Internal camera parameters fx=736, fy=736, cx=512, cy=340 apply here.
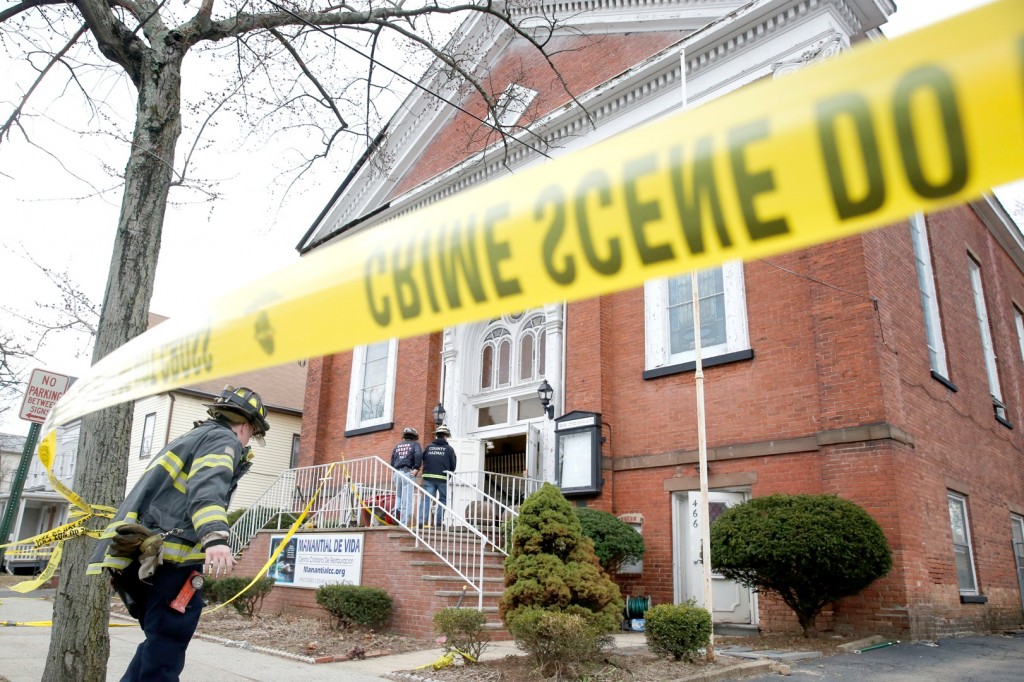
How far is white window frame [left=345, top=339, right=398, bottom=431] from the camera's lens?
17.3 m

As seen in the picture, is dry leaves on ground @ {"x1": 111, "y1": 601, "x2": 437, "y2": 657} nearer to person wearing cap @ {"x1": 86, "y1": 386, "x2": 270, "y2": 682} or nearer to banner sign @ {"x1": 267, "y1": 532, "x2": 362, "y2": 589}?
Answer: banner sign @ {"x1": 267, "y1": 532, "x2": 362, "y2": 589}

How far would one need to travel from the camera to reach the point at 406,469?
1324 cm

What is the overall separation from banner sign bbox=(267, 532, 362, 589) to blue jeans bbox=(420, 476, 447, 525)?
3.70ft

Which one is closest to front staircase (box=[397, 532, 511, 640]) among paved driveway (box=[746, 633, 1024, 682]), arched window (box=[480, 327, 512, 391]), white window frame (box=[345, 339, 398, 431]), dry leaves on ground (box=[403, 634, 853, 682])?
dry leaves on ground (box=[403, 634, 853, 682])

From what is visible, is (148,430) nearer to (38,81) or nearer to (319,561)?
(319,561)

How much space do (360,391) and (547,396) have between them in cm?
655

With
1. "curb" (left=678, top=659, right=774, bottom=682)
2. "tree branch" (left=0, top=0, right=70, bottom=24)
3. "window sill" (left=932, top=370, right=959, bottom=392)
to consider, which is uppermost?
"tree branch" (left=0, top=0, right=70, bottom=24)

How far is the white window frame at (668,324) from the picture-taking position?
38.3 ft

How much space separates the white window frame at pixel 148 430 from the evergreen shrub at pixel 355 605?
19.9m

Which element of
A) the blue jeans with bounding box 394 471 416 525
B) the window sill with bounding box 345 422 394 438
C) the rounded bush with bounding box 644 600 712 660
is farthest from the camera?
the window sill with bounding box 345 422 394 438

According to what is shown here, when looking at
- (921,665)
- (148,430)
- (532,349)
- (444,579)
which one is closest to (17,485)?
(444,579)

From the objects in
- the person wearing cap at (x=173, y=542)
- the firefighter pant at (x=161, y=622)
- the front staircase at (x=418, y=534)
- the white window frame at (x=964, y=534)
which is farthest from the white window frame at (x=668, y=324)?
the firefighter pant at (x=161, y=622)

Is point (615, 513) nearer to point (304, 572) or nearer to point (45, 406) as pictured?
point (304, 572)

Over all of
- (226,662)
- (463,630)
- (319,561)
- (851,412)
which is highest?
(851,412)
